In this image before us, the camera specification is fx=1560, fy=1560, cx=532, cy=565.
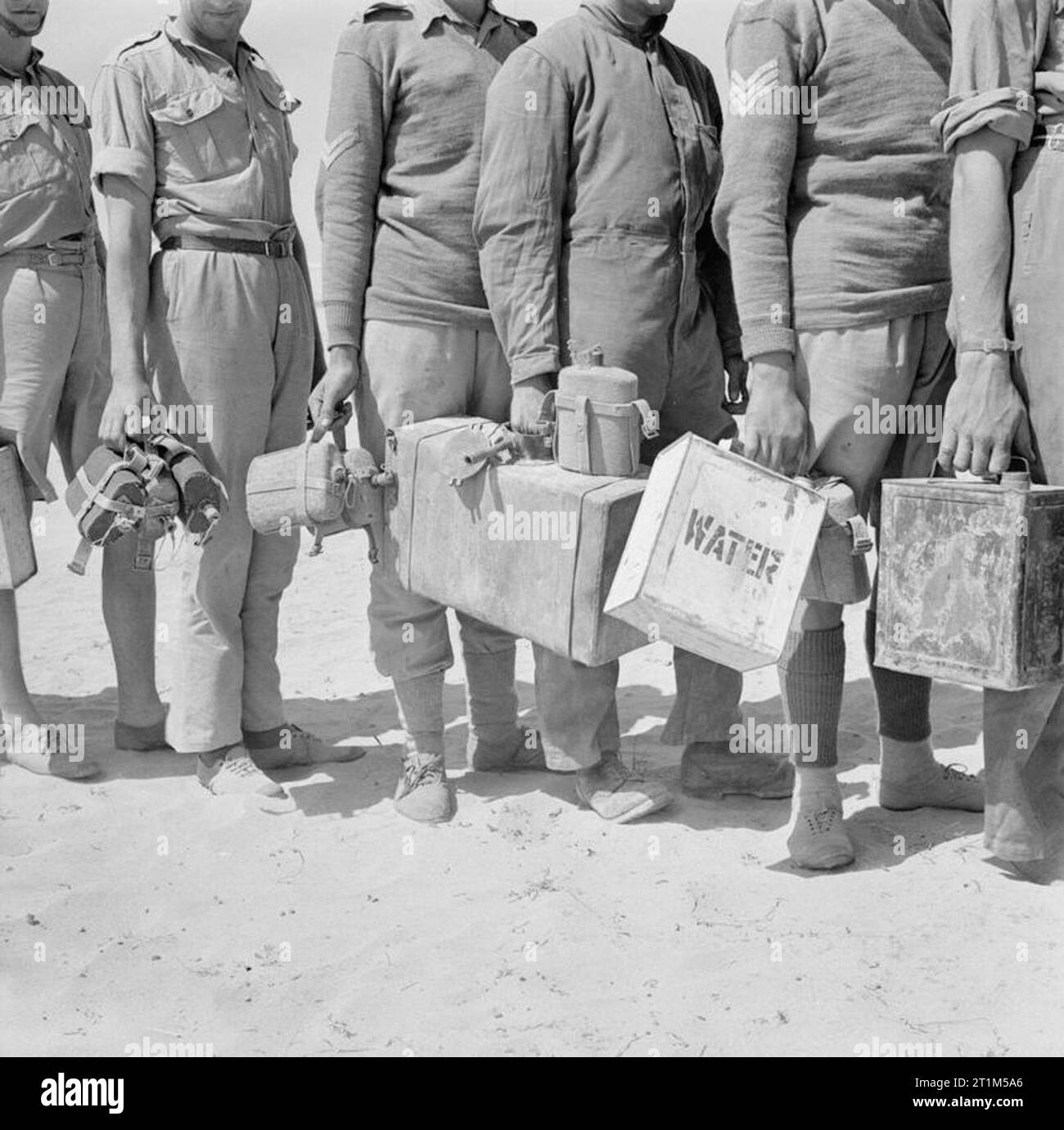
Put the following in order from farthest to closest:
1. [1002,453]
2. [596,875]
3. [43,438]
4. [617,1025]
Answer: [43,438] < [596,875] < [1002,453] < [617,1025]

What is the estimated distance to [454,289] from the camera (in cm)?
445

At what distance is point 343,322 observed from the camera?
448cm

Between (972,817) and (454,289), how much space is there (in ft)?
6.82

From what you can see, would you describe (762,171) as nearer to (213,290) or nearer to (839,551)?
(839,551)

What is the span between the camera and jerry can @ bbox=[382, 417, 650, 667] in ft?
12.8

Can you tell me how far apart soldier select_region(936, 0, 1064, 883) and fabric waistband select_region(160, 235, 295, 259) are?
6.65ft

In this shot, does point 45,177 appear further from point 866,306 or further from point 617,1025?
point 617,1025

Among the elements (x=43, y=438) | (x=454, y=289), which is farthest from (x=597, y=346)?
(x=43, y=438)

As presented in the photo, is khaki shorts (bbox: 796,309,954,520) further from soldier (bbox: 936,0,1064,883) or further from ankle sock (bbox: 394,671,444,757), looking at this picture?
ankle sock (bbox: 394,671,444,757)

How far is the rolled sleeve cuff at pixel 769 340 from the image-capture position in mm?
3863

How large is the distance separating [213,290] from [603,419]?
4.48ft

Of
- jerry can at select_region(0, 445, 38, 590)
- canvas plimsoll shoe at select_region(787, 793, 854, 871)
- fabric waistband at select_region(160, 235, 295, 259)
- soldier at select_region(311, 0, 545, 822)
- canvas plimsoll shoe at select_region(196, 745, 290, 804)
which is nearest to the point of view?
canvas plimsoll shoe at select_region(787, 793, 854, 871)

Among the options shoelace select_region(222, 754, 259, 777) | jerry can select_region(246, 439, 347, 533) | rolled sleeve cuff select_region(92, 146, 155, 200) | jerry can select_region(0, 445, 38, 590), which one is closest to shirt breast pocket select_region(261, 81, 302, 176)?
rolled sleeve cuff select_region(92, 146, 155, 200)

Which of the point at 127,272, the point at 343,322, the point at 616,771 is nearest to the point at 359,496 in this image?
the point at 343,322
